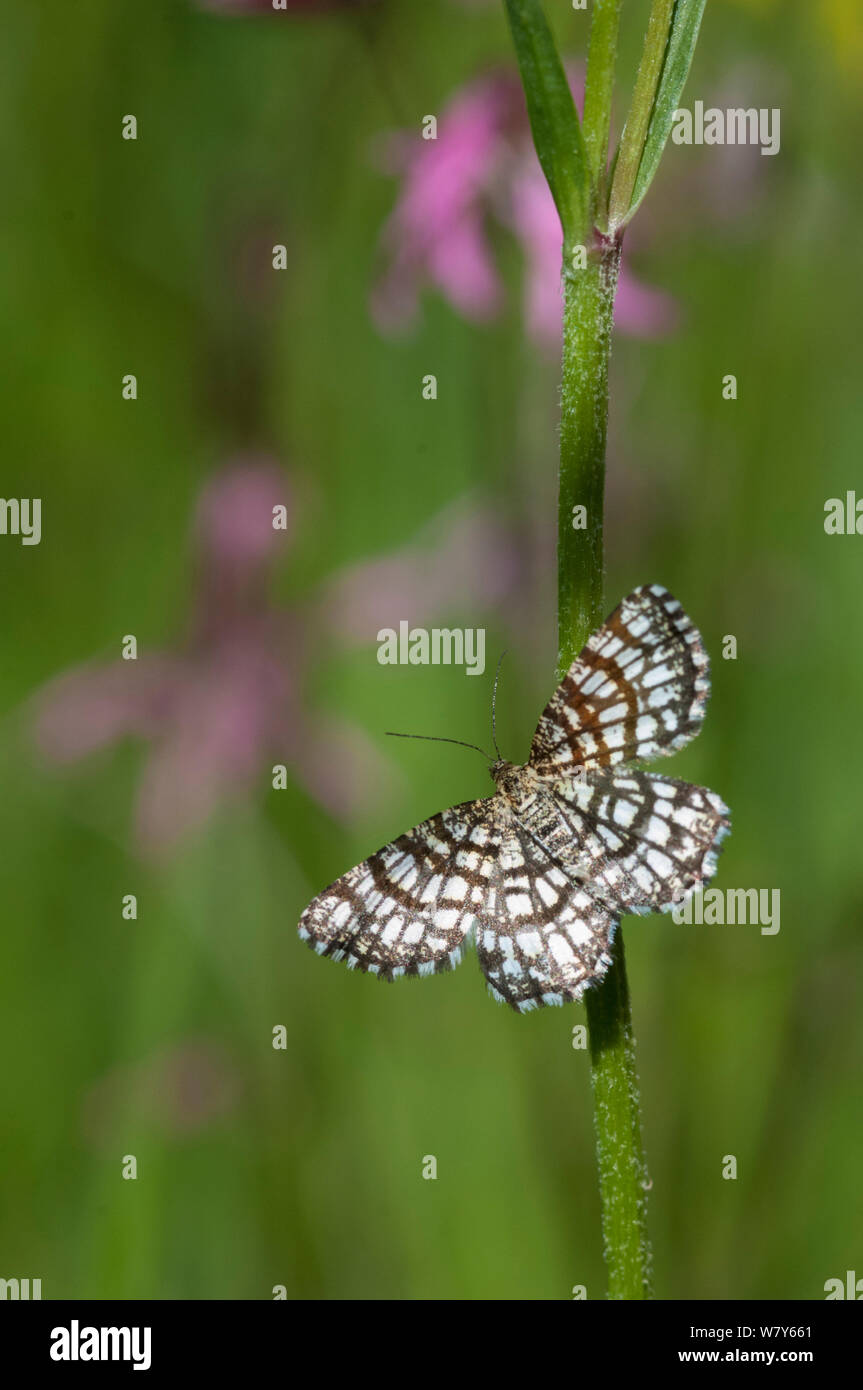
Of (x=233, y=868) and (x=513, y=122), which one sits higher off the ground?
(x=513, y=122)

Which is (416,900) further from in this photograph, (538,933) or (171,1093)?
(171,1093)

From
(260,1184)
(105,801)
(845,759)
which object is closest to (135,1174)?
(260,1184)

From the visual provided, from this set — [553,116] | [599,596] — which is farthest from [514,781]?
[553,116]

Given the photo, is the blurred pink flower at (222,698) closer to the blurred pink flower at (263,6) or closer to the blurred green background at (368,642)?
the blurred green background at (368,642)

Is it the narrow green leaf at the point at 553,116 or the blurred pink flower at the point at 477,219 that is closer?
the narrow green leaf at the point at 553,116

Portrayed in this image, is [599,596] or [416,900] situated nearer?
[599,596]

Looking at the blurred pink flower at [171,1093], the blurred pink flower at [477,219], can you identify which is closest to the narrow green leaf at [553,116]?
the blurred pink flower at [477,219]
